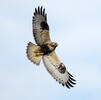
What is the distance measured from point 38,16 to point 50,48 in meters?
1.49

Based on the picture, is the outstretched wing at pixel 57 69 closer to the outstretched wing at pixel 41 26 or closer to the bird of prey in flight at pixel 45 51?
the bird of prey in flight at pixel 45 51

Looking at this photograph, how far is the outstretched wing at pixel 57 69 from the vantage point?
11.2 m

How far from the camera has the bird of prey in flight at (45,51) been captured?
10766 mm

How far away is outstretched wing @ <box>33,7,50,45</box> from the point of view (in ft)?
36.1

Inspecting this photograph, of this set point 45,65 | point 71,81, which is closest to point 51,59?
point 45,65

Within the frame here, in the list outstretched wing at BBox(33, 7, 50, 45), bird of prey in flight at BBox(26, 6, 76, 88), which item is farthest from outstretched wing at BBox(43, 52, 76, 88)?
outstretched wing at BBox(33, 7, 50, 45)

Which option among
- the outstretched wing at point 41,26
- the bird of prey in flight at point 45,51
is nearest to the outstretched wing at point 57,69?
the bird of prey in flight at point 45,51

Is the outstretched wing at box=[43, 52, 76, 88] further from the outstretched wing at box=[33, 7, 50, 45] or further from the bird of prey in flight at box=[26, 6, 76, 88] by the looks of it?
the outstretched wing at box=[33, 7, 50, 45]

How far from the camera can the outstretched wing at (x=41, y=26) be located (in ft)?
36.1

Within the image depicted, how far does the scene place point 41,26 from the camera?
11398mm

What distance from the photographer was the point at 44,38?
11.0m

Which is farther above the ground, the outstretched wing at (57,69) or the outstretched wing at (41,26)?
the outstretched wing at (41,26)

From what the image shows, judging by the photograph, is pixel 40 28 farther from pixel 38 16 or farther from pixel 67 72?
pixel 67 72

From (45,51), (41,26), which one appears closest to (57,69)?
(45,51)
